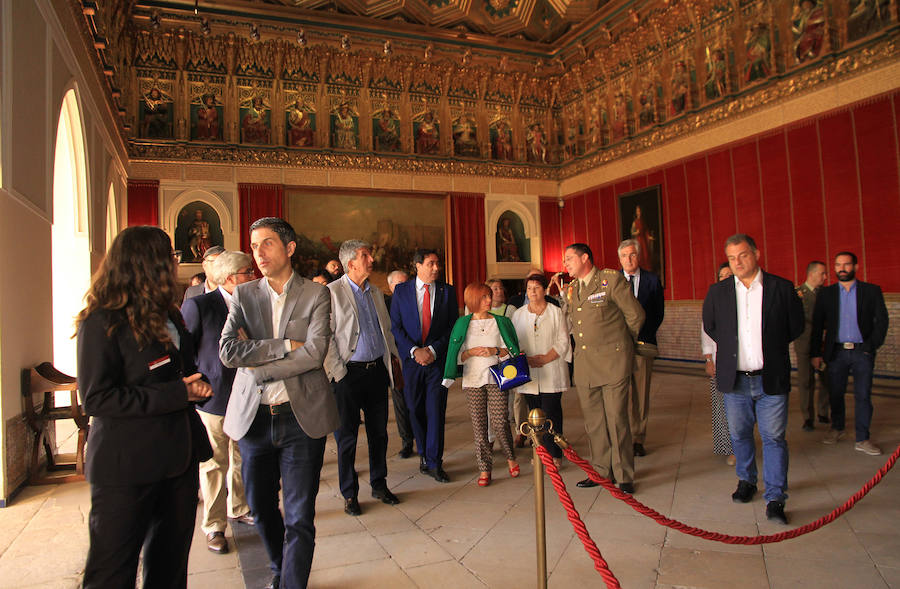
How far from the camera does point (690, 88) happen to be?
1222 centimetres

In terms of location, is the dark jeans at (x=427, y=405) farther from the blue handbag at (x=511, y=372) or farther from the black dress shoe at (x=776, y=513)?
the black dress shoe at (x=776, y=513)

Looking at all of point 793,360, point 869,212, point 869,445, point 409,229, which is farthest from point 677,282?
point 869,445

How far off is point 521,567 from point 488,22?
48.9 ft

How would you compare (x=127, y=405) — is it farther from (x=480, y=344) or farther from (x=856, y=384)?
(x=856, y=384)

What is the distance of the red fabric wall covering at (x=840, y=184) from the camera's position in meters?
9.07

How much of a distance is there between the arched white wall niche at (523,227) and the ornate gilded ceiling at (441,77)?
2.86 feet

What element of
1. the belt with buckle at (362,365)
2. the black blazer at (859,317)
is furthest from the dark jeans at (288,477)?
the black blazer at (859,317)

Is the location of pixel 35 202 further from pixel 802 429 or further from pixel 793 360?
pixel 793 360

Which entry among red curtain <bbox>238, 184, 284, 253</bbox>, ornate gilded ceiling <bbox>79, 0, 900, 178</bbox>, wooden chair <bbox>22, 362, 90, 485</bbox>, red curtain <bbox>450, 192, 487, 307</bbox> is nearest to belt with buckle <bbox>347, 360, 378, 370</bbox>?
wooden chair <bbox>22, 362, 90, 485</bbox>

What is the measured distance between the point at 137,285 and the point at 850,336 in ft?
18.6

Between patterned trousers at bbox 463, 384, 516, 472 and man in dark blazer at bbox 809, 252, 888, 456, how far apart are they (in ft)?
10.1

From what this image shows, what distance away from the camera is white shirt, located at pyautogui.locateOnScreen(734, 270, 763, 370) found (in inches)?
140

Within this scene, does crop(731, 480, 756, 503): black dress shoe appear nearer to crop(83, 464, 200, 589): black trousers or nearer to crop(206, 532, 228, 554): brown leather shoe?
crop(206, 532, 228, 554): brown leather shoe

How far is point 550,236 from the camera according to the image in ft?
54.6
